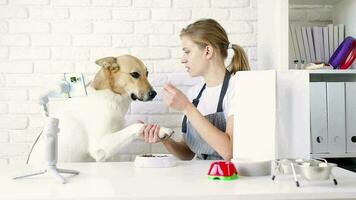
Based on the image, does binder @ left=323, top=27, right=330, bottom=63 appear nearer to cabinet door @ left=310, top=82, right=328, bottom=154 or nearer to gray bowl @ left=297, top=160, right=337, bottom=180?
cabinet door @ left=310, top=82, right=328, bottom=154

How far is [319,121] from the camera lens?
1.89 meters

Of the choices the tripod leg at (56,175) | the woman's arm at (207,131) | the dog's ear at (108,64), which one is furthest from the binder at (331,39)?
the tripod leg at (56,175)

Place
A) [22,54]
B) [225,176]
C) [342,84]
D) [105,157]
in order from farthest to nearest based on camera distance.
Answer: [22,54] → [342,84] → [105,157] → [225,176]

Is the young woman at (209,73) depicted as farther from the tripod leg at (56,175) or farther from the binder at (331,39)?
the tripod leg at (56,175)

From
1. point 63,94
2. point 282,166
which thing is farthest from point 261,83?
point 63,94

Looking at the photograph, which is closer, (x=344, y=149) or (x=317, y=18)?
(x=344, y=149)

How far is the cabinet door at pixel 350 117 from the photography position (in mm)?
1898

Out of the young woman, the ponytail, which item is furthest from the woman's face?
the ponytail

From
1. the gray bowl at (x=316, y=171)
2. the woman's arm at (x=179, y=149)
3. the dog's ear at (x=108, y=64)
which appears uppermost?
the dog's ear at (x=108, y=64)

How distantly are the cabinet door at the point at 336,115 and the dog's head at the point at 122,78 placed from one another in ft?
2.44

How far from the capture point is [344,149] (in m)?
1.90

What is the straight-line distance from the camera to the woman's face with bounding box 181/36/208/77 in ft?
6.34

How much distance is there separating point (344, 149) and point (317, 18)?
0.69 metres

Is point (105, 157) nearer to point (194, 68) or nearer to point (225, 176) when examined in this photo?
point (194, 68)
